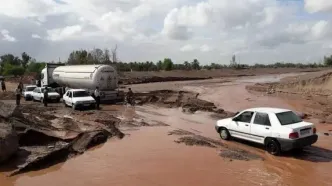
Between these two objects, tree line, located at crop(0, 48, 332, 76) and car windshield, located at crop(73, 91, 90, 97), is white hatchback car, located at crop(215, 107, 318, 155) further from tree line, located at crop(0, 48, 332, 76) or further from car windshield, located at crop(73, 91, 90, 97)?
tree line, located at crop(0, 48, 332, 76)

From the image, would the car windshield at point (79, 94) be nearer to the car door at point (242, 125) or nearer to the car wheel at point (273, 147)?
the car door at point (242, 125)

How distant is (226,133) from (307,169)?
406 cm

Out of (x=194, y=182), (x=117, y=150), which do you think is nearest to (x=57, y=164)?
(x=117, y=150)

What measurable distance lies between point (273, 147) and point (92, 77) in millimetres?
19858

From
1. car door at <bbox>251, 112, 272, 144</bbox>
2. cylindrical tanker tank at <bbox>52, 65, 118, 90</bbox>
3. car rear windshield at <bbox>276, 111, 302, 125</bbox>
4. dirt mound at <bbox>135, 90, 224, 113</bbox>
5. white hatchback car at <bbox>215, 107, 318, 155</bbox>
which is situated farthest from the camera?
cylindrical tanker tank at <bbox>52, 65, 118, 90</bbox>

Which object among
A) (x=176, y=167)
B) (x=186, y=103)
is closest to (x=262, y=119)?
(x=176, y=167)

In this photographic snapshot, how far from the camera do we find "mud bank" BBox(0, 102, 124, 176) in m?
11.4

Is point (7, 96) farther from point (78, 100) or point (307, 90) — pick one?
point (307, 90)

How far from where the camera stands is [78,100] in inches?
988

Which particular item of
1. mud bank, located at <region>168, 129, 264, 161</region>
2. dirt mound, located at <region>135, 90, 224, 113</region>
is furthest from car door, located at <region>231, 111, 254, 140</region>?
dirt mound, located at <region>135, 90, 224, 113</region>

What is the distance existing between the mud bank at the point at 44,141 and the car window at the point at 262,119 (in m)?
6.24

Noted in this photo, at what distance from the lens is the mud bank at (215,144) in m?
12.0

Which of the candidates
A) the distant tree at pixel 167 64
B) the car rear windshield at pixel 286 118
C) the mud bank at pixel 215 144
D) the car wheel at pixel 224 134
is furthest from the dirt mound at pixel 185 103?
the distant tree at pixel 167 64

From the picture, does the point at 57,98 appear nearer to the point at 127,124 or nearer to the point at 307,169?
the point at 127,124
